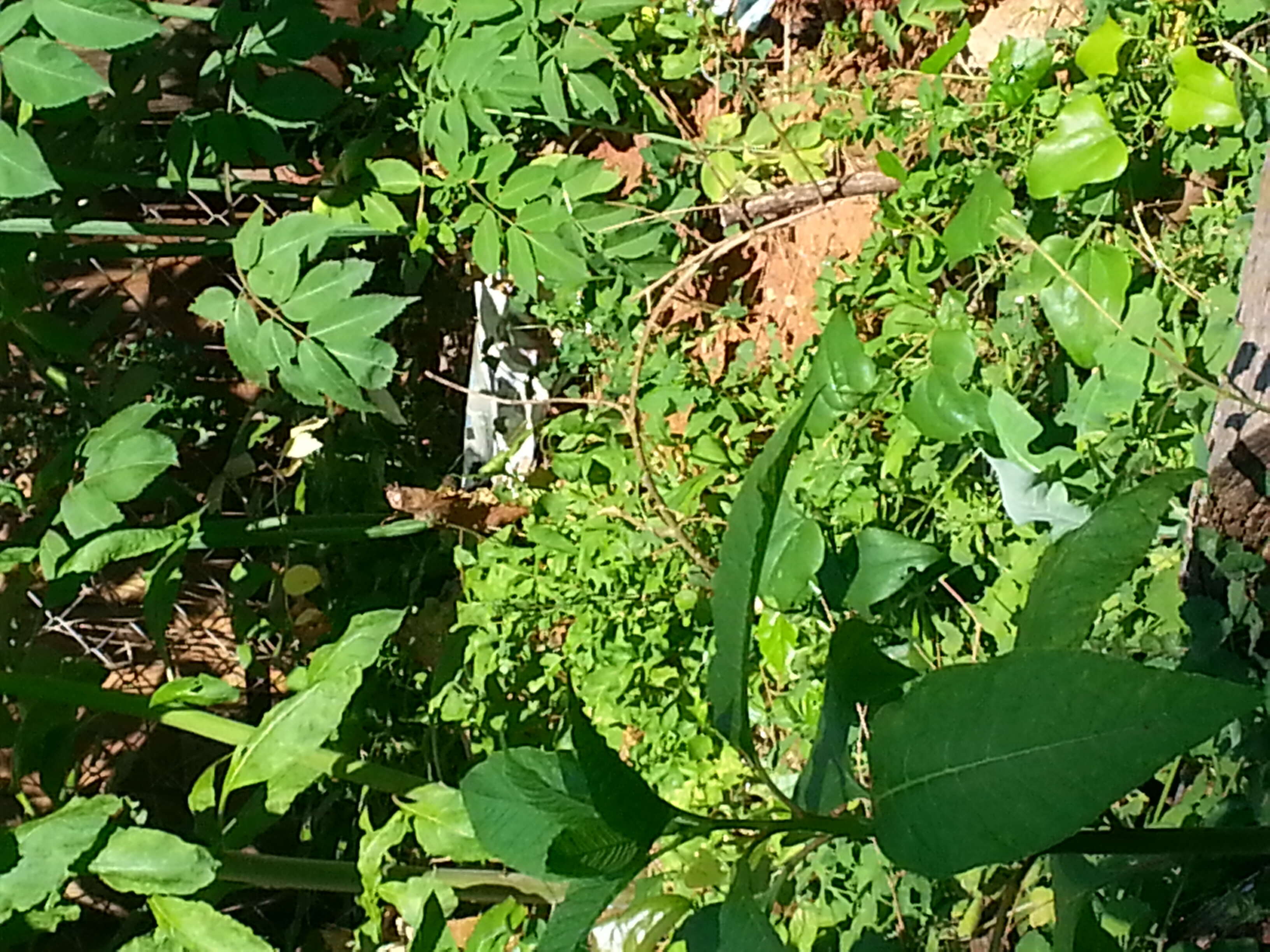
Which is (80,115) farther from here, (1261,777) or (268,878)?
(1261,777)

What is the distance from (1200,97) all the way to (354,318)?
1.20 meters

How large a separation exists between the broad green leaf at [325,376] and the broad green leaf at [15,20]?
0.54m

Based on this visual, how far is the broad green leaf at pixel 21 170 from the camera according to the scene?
1419 millimetres

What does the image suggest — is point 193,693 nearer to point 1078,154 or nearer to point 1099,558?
point 1099,558

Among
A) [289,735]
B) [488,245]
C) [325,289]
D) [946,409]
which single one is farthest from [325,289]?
[946,409]

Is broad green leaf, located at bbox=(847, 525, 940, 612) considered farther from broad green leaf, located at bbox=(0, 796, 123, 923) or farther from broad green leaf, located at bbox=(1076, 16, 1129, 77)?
broad green leaf, located at bbox=(0, 796, 123, 923)

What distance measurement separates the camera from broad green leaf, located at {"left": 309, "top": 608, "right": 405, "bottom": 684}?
146 centimetres

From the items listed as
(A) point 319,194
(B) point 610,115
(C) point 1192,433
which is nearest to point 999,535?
(C) point 1192,433

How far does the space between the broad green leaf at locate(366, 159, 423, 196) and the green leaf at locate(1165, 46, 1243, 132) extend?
3.87 ft

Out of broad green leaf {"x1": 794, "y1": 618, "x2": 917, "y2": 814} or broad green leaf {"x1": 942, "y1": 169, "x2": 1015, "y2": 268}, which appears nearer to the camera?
broad green leaf {"x1": 794, "y1": 618, "x2": 917, "y2": 814}

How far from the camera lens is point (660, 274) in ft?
6.59

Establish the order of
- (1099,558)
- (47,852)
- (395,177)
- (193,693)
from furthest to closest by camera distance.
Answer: (395,177)
(193,693)
(47,852)
(1099,558)

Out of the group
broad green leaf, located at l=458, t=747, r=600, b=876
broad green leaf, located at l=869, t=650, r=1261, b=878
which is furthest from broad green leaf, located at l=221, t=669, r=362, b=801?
broad green leaf, located at l=869, t=650, r=1261, b=878

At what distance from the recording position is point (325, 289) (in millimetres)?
1758
